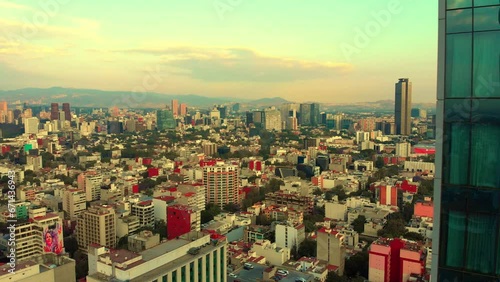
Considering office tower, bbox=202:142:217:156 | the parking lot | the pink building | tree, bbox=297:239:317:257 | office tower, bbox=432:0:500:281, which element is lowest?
tree, bbox=297:239:317:257

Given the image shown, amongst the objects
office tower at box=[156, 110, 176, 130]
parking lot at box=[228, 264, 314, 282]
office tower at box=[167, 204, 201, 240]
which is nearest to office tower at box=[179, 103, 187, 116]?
office tower at box=[156, 110, 176, 130]

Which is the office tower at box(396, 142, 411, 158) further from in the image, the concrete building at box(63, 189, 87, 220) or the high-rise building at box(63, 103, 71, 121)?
the high-rise building at box(63, 103, 71, 121)

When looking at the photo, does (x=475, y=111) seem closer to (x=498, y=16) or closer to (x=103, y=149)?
(x=498, y=16)

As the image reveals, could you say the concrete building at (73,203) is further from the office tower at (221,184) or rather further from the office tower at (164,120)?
the office tower at (164,120)

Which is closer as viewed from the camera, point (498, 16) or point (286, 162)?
point (498, 16)

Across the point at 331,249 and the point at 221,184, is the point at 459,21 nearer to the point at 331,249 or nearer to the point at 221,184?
the point at 331,249

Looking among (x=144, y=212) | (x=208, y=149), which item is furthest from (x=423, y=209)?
(x=208, y=149)

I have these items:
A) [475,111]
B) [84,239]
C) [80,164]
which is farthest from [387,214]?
[80,164]
